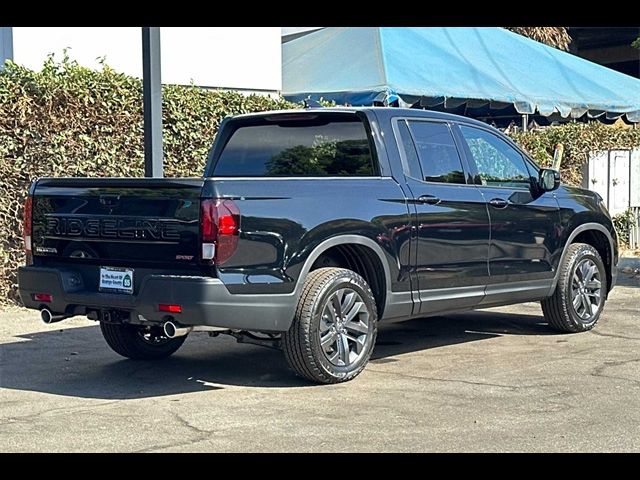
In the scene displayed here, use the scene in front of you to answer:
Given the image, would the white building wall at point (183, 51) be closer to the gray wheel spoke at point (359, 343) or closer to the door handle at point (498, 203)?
the door handle at point (498, 203)

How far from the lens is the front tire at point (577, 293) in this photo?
906 cm

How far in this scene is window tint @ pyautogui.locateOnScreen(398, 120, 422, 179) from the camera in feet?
25.6

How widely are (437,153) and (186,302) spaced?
102 inches

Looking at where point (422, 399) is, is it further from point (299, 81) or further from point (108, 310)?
point (299, 81)

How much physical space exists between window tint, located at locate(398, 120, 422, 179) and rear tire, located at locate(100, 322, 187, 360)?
2115 mm

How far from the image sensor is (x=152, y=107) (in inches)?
391

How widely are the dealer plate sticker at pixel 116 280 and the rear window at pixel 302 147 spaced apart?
5.40 feet

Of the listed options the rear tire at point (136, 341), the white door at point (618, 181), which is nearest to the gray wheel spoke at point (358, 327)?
the rear tire at point (136, 341)

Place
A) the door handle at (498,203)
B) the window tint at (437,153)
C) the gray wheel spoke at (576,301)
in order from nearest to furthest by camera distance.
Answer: the window tint at (437,153) < the door handle at (498,203) < the gray wheel spoke at (576,301)

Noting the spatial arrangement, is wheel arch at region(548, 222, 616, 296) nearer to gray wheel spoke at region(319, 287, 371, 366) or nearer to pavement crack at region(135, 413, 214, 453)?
gray wheel spoke at region(319, 287, 371, 366)

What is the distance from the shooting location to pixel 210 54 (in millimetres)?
15133

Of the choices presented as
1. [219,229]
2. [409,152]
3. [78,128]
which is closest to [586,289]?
[409,152]
